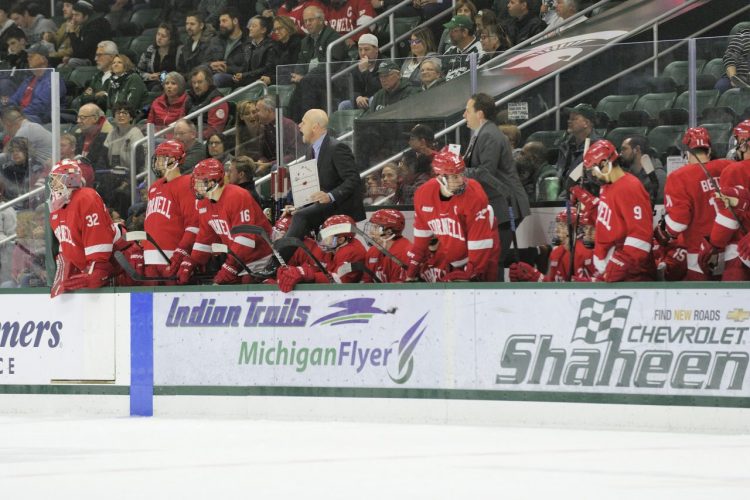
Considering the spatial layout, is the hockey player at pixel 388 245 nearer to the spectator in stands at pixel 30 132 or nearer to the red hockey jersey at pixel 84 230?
the red hockey jersey at pixel 84 230

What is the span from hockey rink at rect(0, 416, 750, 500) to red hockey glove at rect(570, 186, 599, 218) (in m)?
1.61

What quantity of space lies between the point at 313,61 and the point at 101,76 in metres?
3.07

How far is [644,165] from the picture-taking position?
34.0 ft

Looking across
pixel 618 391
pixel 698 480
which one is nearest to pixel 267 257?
pixel 618 391

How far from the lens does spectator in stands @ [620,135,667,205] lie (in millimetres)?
10375

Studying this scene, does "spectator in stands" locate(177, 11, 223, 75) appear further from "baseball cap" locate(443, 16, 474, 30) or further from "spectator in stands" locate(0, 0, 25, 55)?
"baseball cap" locate(443, 16, 474, 30)

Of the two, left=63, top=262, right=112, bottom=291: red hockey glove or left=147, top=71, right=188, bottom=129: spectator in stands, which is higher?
left=147, top=71, right=188, bottom=129: spectator in stands

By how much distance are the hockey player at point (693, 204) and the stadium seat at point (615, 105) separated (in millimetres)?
1055

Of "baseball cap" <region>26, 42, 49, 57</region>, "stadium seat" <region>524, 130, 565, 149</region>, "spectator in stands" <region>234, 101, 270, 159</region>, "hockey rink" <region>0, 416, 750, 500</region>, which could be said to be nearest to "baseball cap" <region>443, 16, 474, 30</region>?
"spectator in stands" <region>234, 101, 270, 159</region>

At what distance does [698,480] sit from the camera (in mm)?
7129

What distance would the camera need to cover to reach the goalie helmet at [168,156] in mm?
11383

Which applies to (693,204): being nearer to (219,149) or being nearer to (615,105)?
(615,105)

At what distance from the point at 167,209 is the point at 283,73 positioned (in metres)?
1.48

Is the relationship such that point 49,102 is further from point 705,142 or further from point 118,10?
point 118,10
